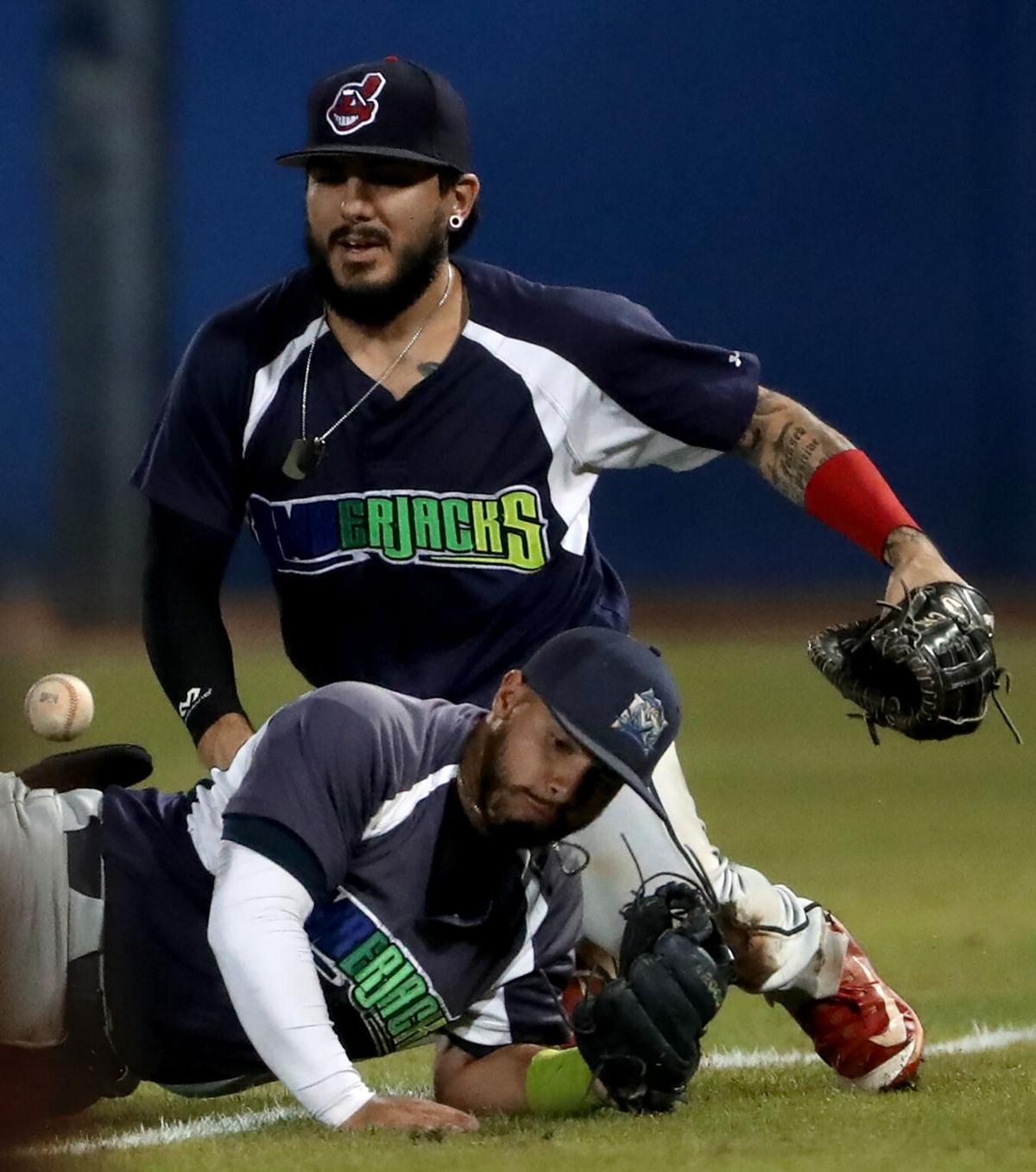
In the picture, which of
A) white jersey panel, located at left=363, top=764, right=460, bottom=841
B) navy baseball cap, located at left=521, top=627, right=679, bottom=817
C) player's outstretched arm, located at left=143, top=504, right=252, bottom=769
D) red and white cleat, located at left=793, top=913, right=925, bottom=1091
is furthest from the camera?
player's outstretched arm, located at left=143, top=504, right=252, bottom=769

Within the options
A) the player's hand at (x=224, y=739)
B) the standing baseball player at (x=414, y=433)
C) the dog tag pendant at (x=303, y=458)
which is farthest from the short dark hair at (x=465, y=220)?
the player's hand at (x=224, y=739)

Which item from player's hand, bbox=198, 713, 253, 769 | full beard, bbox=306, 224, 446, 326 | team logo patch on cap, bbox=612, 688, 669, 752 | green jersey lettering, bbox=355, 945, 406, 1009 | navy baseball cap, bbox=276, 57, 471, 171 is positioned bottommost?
green jersey lettering, bbox=355, 945, 406, 1009

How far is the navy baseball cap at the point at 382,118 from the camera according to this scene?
420cm

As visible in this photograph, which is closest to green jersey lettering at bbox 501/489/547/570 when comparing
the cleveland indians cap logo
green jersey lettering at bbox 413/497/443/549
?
green jersey lettering at bbox 413/497/443/549

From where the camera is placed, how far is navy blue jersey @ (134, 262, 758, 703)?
4.34 metres

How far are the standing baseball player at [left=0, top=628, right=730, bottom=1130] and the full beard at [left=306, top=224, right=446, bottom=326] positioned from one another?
102 centimetres

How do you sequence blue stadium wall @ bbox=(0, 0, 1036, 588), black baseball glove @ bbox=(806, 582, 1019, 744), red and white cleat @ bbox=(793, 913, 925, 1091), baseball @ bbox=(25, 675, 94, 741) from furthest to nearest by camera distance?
blue stadium wall @ bbox=(0, 0, 1036, 588) < baseball @ bbox=(25, 675, 94, 741) < red and white cleat @ bbox=(793, 913, 925, 1091) < black baseball glove @ bbox=(806, 582, 1019, 744)

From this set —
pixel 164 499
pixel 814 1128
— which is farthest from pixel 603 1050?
pixel 164 499

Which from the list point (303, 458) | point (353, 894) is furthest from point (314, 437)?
point (353, 894)

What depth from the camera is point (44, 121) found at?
43.4ft

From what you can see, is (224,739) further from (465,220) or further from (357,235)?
(465,220)

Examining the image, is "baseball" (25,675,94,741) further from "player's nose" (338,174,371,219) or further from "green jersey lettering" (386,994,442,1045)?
"green jersey lettering" (386,994,442,1045)

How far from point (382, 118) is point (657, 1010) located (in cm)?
179

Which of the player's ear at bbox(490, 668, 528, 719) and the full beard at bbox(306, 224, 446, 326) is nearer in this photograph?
the player's ear at bbox(490, 668, 528, 719)
